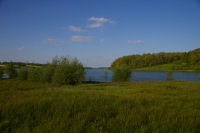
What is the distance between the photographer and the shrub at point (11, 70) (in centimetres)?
4519

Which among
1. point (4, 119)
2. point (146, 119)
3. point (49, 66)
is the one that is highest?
point (49, 66)

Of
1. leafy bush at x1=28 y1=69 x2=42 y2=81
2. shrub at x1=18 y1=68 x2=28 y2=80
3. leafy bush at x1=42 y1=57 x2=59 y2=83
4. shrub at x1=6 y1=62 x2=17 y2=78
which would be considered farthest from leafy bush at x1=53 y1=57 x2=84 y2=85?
shrub at x1=6 y1=62 x2=17 y2=78

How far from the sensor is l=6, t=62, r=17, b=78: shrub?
148 ft

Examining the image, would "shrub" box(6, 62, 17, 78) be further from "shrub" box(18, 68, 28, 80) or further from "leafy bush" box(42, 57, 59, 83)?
"leafy bush" box(42, 57, 59, 83)

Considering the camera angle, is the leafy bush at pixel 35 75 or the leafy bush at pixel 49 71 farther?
the leafy bush at pixel 35 75

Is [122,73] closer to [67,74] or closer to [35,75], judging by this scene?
[67,74]

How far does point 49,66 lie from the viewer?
36250 millimetres

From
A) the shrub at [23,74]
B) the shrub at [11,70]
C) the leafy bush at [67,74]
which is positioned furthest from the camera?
the shrub at [11,70]

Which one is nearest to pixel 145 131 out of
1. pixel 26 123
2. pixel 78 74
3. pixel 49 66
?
pixel 26 123

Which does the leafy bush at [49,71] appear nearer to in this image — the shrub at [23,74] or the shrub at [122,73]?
the shrub at [23,74]

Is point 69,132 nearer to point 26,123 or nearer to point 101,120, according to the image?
point 101,120

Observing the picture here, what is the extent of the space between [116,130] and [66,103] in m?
2.46

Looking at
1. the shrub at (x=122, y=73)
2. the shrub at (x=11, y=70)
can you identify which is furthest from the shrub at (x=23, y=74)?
the shrub at (x=122, y=73)

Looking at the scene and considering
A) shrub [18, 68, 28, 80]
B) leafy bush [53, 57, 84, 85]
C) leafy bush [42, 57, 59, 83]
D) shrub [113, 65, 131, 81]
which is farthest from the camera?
shrub [18, 68, 28, 80]
